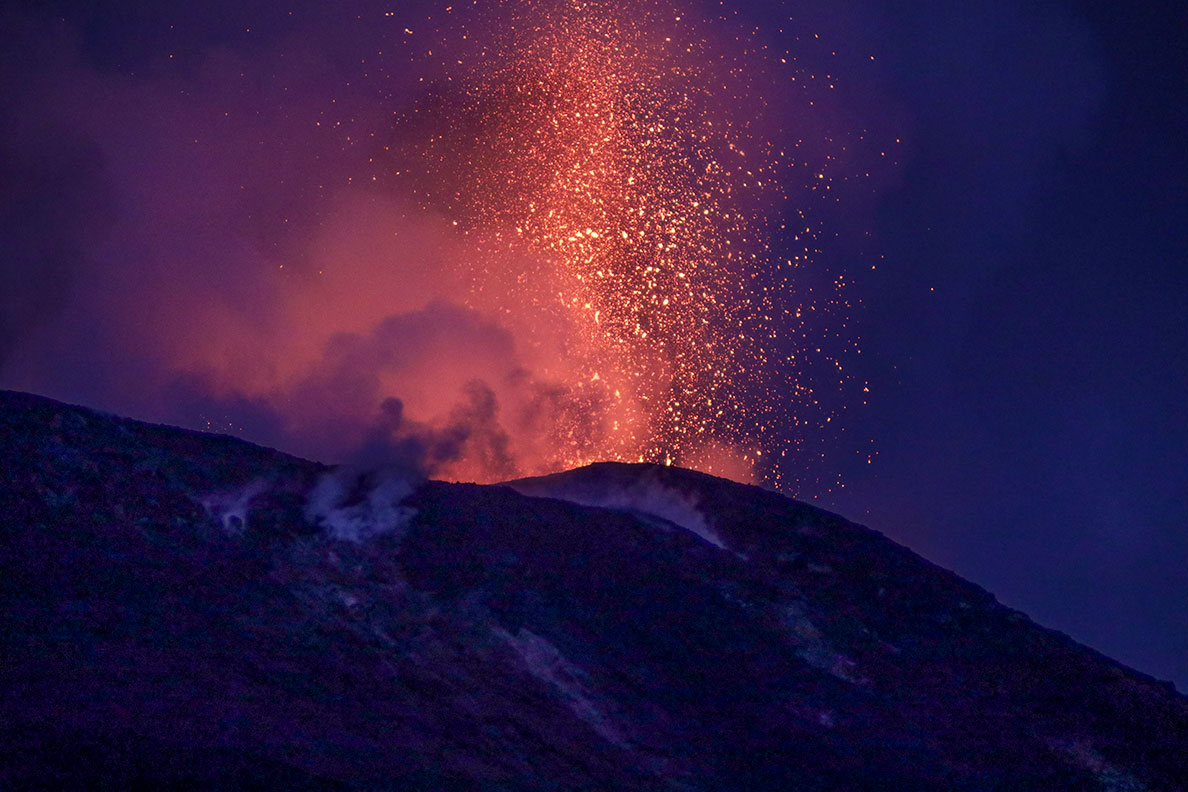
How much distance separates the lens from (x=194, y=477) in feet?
38.3

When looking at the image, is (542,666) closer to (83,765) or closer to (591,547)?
(591,547)

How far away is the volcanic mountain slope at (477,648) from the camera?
977cm

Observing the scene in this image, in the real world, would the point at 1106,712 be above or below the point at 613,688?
above

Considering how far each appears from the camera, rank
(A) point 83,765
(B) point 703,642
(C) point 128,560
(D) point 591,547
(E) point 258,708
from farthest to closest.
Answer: (D) point 591,547, (B) point 703,642, (C) point 128,560, (E) point 258,708, (A) point 83,765

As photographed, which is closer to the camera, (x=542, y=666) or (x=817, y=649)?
(x=542, y=666)

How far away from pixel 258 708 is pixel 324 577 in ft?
5.80

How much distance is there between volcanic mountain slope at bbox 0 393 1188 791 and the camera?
9.77 m

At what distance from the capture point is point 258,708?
9898 mm

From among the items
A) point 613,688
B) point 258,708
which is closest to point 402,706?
point 258,708

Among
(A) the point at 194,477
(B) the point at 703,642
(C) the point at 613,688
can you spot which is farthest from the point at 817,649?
(A) the point at 194,477

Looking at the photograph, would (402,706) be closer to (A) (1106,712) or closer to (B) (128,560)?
(B) (128,560)

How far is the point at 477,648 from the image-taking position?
10922 mm

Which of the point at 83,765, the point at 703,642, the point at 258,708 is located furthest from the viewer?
the point at 703,642

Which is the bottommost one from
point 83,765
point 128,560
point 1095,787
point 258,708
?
point 83,765
